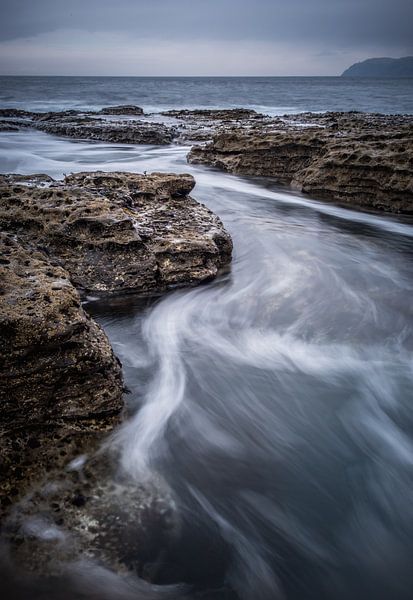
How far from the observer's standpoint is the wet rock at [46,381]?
2551 millimetres

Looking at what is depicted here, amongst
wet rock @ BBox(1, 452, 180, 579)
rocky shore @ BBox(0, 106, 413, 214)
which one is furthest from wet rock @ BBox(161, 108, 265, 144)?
wet rock @ BBox(1, 452, 180, 579)

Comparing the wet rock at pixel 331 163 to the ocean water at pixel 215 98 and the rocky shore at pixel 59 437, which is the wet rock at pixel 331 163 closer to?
the rocky shore at pixel 59 437

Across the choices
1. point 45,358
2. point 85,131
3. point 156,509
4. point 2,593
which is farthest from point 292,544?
point 85,131

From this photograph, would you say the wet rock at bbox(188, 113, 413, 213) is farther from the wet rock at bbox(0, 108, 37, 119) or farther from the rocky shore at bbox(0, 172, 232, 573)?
the wet rock at bbox(0, 108, 37, 119)

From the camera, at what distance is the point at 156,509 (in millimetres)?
2473

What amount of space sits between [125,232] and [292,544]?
331 cm

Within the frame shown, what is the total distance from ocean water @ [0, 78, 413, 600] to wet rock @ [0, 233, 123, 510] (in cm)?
31

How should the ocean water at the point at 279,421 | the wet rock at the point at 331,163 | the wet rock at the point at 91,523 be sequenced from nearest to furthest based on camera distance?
the wet rock at the point at 91,523 < the ocean water at the point at 279,421 < the wet rock at the point at 331,163

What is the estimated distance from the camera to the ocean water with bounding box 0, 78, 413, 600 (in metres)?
2.33

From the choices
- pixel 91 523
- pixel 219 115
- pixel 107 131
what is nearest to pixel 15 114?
pixel 219 115

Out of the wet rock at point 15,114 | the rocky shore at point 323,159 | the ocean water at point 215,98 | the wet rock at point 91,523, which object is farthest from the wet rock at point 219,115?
the wet rock at point 91,523

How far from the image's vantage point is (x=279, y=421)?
134 inches

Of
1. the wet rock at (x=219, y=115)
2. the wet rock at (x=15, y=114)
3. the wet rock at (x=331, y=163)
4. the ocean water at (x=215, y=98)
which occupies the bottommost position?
the wet rock at (x=331, y=163)

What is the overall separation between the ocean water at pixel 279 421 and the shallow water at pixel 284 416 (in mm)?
10
